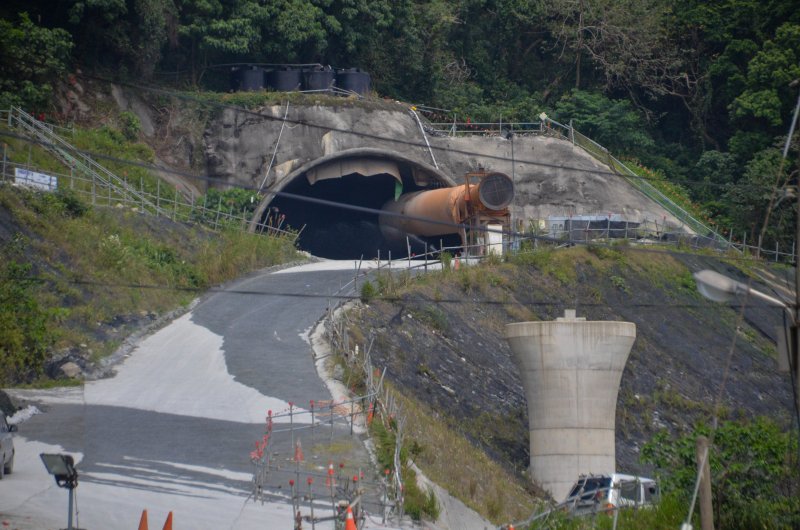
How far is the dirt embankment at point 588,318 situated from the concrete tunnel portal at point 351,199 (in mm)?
6238

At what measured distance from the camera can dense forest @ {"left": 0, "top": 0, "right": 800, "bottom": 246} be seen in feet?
155

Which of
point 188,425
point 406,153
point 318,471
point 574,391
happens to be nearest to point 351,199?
point 406,153

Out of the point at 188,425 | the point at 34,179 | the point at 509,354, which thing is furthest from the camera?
the point at 34,179

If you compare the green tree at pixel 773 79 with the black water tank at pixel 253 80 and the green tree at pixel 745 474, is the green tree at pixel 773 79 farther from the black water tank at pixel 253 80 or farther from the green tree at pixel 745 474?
the green tree at pixel 745 474

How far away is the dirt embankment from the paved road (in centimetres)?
293

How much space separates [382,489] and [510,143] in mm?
32703

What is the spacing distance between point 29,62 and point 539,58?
30.1m

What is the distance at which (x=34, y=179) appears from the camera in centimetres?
3572

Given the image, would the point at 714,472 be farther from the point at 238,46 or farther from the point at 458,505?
the point at 238,46

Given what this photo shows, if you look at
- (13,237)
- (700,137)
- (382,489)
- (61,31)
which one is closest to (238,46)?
(61,31)

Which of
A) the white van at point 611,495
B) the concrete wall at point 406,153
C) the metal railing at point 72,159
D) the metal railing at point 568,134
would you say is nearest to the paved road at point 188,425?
the white van at point 611,495

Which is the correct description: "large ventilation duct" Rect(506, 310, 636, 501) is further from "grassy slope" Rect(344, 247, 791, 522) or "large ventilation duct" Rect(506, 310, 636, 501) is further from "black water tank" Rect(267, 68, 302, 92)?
"black water tank" Rect(267, 68, 302, 92)

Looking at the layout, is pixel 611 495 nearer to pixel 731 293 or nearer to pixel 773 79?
pixel 731 293

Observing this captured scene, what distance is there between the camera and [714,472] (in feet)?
61.2
